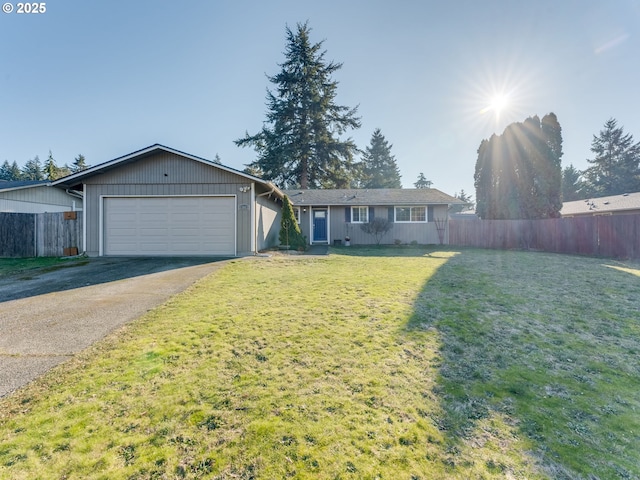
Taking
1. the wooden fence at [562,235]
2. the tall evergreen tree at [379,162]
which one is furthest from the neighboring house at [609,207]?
the tall evergreen tree at [379,162]

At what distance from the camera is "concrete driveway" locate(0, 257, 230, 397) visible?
298 centimetres

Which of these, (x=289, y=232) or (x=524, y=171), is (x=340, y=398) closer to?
(x=289, y=232)

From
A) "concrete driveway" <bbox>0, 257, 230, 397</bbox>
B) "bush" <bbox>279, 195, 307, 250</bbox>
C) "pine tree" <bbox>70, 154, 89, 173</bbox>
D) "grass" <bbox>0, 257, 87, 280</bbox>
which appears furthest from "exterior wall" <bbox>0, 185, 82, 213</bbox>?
"pine tree" <bbox>70, 154, 89, 173</bbox>

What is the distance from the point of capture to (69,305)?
15.7 feet

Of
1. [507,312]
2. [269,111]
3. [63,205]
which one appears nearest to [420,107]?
[507,312]

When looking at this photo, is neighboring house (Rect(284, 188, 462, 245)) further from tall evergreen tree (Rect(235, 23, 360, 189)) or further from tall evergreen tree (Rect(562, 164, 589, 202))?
tall evergreen tree (Rect(562, 164, 589, 202))

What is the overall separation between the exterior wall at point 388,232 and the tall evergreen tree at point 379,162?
2291 cm

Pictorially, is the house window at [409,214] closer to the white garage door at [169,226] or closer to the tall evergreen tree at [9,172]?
the white garage door at [169,226]

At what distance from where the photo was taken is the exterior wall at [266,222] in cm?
1203

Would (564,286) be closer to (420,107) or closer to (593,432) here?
(593,432)

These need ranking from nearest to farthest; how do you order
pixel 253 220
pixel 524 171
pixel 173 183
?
pixel 173 183 → pixel 253 220 → pixel 524 171

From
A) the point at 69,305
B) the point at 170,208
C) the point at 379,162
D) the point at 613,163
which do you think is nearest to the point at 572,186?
the point at 613,163

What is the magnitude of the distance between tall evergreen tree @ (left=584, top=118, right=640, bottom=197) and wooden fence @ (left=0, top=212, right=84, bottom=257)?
2022 inches

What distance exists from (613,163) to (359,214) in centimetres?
4000
